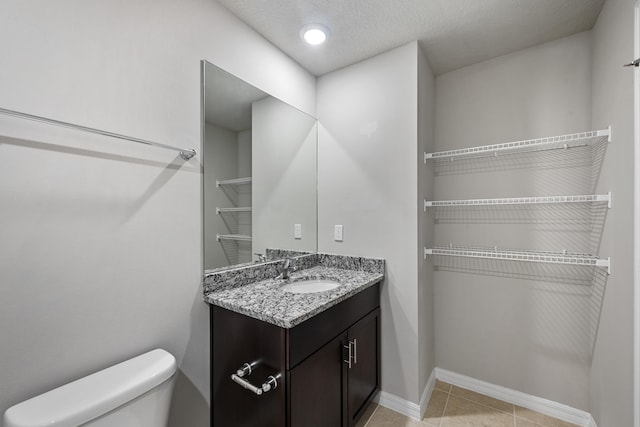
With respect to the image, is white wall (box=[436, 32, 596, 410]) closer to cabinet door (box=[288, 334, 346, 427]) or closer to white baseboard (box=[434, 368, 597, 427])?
white baseboard (box=[434, 368, 597, 427])

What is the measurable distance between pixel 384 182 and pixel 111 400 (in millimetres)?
1695

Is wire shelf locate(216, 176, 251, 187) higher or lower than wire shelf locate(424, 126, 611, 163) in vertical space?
lower

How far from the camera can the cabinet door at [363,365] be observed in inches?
62.2

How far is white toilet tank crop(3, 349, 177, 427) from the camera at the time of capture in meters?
0.78

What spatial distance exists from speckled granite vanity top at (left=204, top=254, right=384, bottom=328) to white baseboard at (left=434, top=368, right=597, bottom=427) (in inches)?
42.6

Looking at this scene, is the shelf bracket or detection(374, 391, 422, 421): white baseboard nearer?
the shelf bracket

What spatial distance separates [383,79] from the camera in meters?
1.92

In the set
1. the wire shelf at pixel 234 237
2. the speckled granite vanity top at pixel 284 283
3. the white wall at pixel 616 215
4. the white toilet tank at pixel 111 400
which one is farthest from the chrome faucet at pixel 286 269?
the white wall at pixel 616 215

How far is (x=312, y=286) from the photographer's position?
1.84 meters

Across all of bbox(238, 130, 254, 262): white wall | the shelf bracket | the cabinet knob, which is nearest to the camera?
the shelf bracket

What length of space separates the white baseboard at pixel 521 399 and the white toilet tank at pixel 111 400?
2.01 meters

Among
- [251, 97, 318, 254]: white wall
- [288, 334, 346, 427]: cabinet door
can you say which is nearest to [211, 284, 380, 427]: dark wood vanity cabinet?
[288, 334, 346, 427]: cabinet door

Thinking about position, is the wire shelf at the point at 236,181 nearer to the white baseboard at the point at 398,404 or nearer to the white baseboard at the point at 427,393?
the white baseboard at the point at 398,404

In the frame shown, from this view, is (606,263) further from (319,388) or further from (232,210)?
(232,210)
